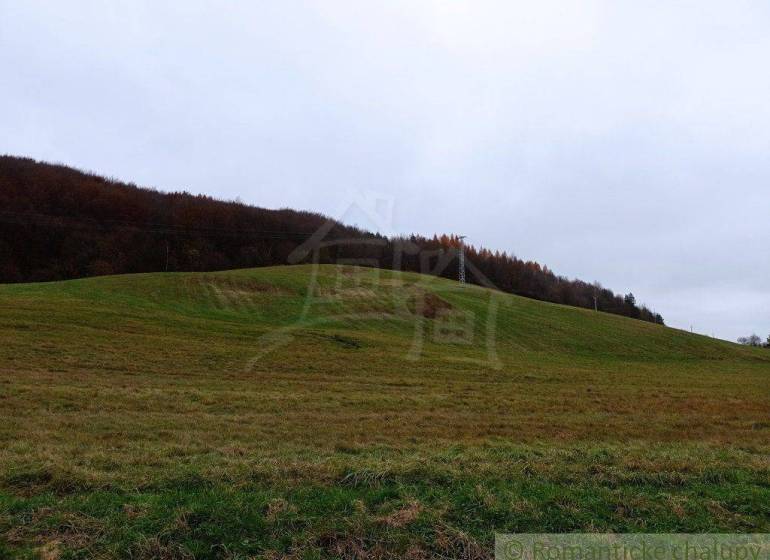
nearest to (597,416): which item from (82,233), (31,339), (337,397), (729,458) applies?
(729,458)

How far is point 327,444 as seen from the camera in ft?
36.5

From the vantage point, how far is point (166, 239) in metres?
104

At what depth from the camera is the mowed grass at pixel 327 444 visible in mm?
5832

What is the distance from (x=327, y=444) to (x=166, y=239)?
334ft

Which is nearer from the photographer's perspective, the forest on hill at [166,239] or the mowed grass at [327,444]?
the mowed grass at [327,444]

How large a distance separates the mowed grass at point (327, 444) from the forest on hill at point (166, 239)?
44.6 meters

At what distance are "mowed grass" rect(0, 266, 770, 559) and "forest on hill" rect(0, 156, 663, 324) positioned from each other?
146 ft

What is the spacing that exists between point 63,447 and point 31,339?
1875 centimetres

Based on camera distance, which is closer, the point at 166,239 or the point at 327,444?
the point at 327,444

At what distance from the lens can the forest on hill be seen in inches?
3538

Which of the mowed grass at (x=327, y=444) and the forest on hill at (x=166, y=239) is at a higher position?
the forest on hill at (x=166, y=239)

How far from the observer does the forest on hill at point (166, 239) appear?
295ft

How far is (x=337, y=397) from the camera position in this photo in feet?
60.6

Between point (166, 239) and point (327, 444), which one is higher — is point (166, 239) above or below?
above
